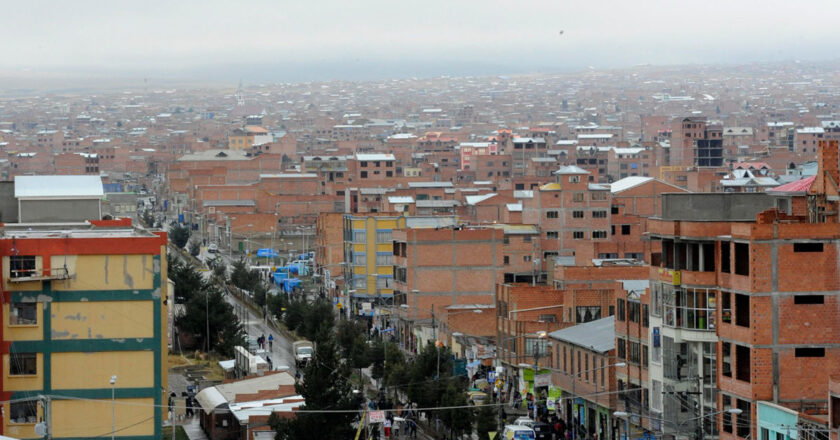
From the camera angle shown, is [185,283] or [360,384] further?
[185,283]

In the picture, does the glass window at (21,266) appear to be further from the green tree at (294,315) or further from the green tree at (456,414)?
the green tree at (294,315)

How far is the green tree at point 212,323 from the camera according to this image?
162 feet

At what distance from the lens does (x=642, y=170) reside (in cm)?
14000

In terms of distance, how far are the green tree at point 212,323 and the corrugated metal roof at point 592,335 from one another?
12.3 metres

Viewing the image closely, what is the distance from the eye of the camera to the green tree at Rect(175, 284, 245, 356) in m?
49.3

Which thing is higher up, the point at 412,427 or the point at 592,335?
the point at 592,335

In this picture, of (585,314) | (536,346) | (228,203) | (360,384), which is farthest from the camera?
(228,203)

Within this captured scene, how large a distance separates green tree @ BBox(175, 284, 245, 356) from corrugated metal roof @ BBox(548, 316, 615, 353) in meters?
12.3

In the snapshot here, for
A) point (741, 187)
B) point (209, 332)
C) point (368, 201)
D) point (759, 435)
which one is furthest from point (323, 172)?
point (759, 435)

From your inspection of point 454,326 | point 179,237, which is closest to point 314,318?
point 454,326

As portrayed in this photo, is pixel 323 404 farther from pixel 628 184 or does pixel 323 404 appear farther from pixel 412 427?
pixel 628 184

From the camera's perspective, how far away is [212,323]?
164 ft

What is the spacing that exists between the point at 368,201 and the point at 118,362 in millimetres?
76940

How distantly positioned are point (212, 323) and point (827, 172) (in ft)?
90.7
